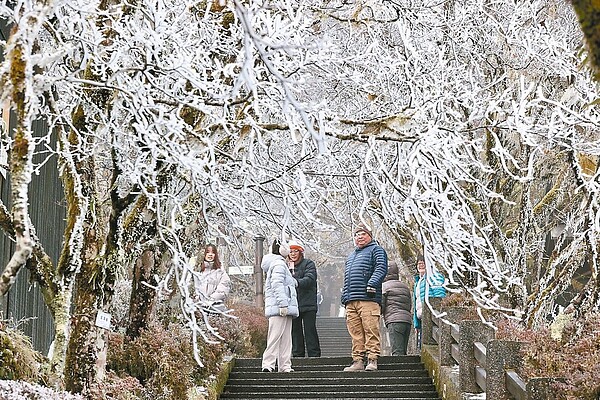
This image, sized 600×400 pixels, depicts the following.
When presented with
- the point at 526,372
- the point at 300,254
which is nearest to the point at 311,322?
the point at 300,254

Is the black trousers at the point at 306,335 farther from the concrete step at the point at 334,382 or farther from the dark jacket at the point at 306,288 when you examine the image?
the concrete step at the point at 334,382

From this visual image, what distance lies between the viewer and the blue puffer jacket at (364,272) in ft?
42.6

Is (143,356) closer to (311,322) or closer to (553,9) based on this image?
(311,322)

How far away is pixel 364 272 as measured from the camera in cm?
1310

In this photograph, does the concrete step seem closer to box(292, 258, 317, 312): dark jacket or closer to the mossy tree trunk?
box(292, 258, 317, 312): dark jacket

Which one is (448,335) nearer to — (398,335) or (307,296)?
(398,335)

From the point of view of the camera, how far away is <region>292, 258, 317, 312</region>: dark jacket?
15.2 m

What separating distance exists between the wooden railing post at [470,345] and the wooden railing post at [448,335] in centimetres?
136

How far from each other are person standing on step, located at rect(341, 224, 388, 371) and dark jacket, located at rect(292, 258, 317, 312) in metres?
1.95

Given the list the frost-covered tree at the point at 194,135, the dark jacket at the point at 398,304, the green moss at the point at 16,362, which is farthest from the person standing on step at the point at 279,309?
the green moss at the point at 16,362

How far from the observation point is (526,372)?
26.0 ft

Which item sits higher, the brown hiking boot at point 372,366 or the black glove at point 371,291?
the black glove at point 371,291

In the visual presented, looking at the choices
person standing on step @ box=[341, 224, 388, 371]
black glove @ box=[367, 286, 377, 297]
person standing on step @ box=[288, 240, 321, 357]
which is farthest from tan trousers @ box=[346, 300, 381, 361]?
person standing on step @ box=[288, 240, 321, 357]

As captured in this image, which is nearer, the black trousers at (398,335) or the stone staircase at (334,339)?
the black trousers at (398,335)
